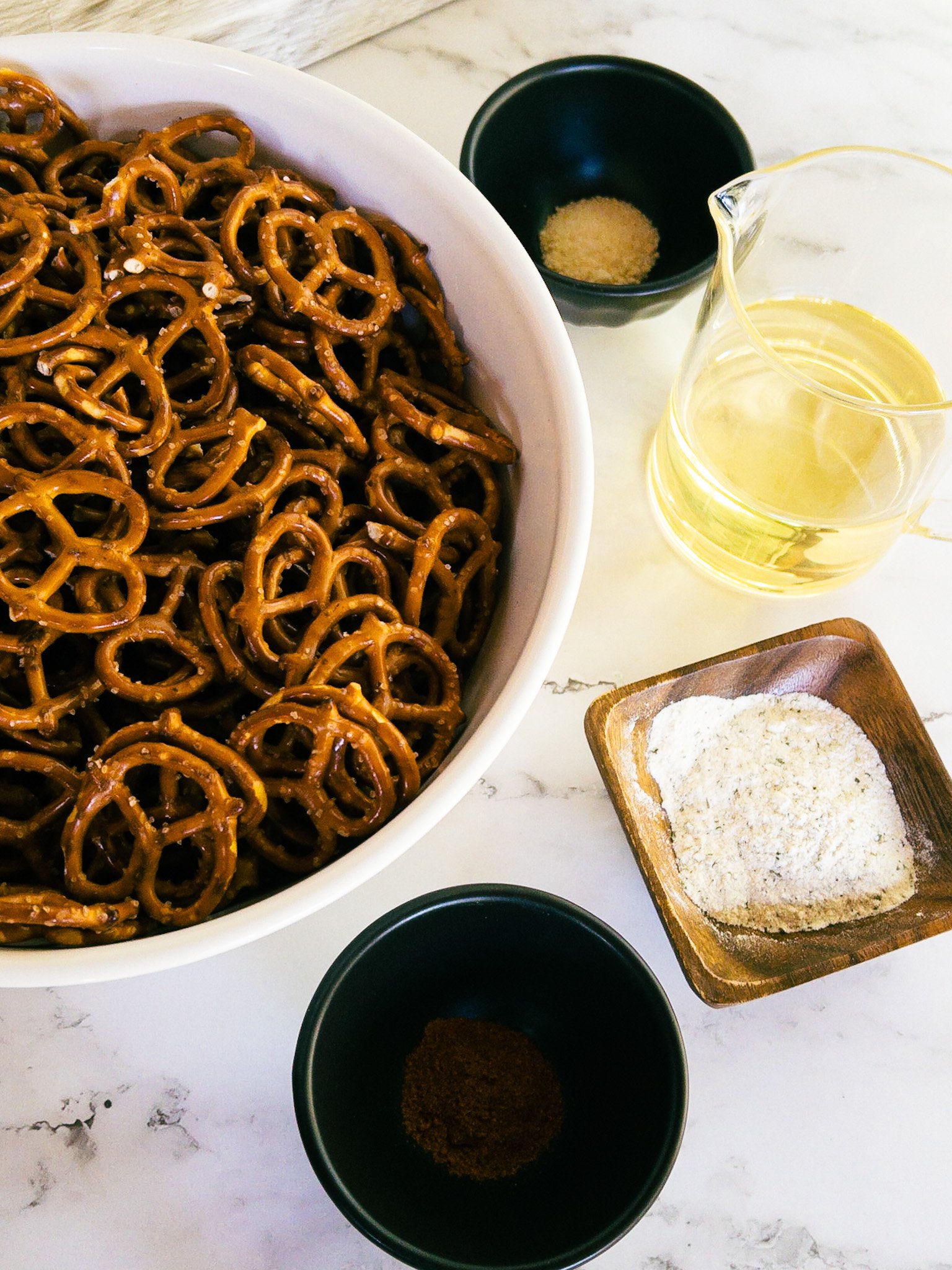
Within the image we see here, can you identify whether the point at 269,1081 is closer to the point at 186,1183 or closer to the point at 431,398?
the point at 186,1183

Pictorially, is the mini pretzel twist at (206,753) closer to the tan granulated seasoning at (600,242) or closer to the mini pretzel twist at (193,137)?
the mini pretzel twist at (193,137)

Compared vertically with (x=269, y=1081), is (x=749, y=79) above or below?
above

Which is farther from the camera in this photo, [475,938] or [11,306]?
[475,938]

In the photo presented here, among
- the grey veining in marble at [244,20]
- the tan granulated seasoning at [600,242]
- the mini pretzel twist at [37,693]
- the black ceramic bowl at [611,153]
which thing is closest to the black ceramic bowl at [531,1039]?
the mini pretzel twist at [37,693]

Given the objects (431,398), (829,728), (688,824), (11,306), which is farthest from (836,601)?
(11,306)

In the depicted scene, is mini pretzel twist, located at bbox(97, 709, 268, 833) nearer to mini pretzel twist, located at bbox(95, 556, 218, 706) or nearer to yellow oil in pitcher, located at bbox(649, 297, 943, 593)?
mini pretzel twist, located at bbox(95, 556, 218, 706)

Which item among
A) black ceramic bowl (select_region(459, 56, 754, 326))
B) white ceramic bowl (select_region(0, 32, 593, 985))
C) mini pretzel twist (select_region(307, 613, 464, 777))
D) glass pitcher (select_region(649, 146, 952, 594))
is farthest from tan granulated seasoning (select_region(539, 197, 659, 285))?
mini pretzel twist (select_region(307, 613, 464, 777))

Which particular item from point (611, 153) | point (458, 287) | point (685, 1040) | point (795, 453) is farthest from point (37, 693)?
point (611, 153)
